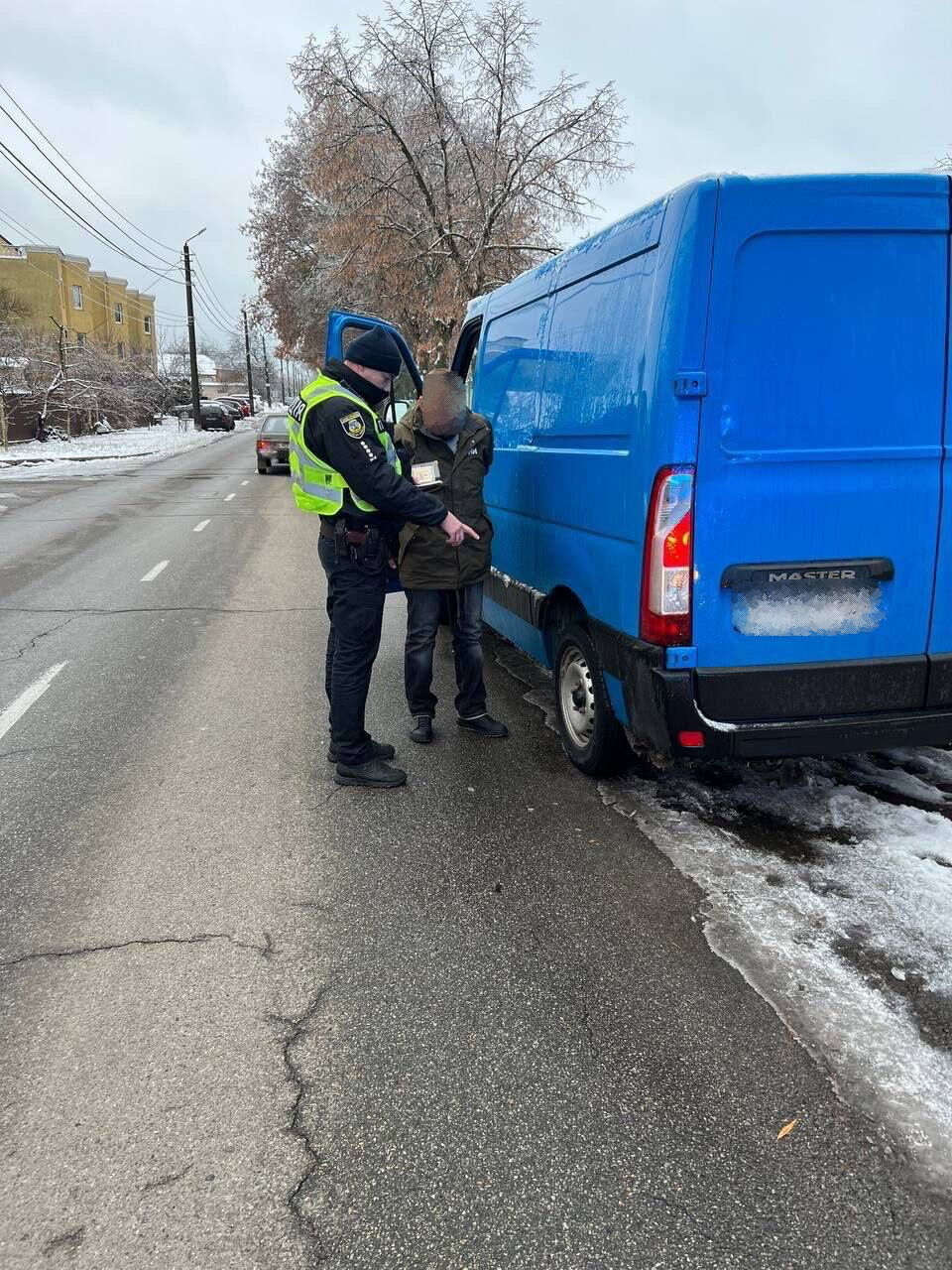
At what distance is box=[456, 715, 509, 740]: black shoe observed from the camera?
4.87m

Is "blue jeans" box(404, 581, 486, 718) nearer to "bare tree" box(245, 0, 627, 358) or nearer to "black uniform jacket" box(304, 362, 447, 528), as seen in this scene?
"black uniform jacket" box(304, 362, 447, 528)

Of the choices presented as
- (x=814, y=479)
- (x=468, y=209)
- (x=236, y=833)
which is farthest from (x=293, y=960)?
(x=468, y=209)

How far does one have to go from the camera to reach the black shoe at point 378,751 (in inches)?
172

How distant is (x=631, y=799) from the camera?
4.04 metres

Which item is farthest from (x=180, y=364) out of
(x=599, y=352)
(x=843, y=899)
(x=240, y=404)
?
(x=843, y=899)

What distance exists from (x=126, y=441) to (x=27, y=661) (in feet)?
117

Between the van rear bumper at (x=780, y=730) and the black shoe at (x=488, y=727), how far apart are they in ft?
5.63

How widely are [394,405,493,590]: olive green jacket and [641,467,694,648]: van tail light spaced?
1546 mm

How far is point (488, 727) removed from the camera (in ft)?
16.0

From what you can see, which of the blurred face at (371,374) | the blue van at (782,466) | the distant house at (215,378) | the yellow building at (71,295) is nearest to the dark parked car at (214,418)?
the yellow building at (71,295)

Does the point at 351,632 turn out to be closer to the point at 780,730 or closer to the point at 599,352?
the point at 599,352

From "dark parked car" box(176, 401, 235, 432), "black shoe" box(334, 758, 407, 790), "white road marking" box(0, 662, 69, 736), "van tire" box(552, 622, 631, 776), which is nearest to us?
"van tire" box(552, 622, 631, 776)

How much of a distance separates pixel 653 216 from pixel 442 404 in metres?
1.48

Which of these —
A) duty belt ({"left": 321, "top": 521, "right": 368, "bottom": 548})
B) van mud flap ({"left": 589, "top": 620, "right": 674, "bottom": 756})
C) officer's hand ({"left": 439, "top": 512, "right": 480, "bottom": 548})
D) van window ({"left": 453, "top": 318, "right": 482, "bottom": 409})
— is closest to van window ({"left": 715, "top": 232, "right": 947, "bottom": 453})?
van mud flap ({"left": 589, "top": 620, "right": 674, "bottom": 756})
